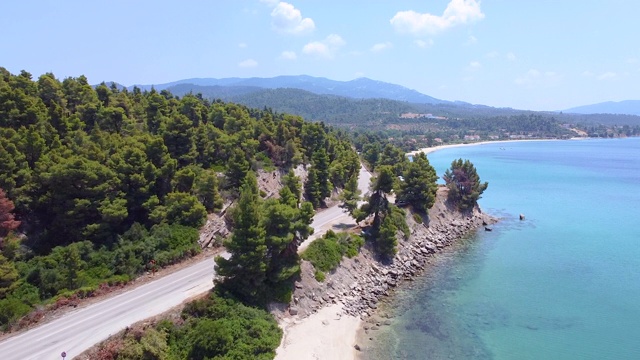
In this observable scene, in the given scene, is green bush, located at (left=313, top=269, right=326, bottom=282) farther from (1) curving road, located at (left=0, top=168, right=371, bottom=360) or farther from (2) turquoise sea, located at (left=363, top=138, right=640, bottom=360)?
(1) curving road, located at (left=0, top=168, right=371, bottom=360)

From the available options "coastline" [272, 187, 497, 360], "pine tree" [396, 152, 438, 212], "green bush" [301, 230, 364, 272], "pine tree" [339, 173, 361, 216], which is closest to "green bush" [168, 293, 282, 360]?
"coastline" [272, 187, 497, 360]

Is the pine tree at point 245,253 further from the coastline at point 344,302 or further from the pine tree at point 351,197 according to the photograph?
the pine tree at point 351,197

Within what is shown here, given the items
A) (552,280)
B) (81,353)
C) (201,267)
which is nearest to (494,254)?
(552,280)

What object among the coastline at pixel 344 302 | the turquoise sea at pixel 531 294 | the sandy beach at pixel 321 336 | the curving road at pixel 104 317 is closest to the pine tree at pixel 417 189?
the coastline at pixel 344 302

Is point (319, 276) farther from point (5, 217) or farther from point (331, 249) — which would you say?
point (5, 217)

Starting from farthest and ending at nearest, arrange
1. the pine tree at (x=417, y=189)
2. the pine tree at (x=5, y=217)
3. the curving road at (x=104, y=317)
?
the pine tree at (x=417, y=189) → the pine tree at (x=5, y=217) → the curving road at (x=104, y=317)

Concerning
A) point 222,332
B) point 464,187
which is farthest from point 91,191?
point 464,187

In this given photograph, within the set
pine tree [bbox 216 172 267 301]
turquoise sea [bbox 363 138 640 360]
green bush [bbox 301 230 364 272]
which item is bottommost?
turquoise sea [bbox 363 138 640 360]
